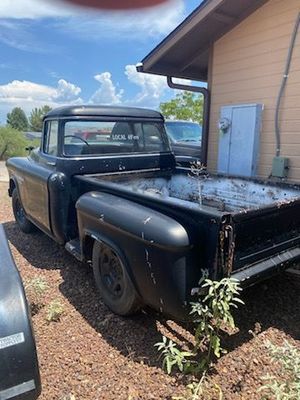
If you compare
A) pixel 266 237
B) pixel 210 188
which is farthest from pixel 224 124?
pixel 266 237

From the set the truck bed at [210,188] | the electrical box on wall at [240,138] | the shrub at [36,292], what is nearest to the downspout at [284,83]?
the electrical box on wall at [240,138]

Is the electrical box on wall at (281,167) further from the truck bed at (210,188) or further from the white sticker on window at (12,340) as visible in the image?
the white sticker on window at (12,340)

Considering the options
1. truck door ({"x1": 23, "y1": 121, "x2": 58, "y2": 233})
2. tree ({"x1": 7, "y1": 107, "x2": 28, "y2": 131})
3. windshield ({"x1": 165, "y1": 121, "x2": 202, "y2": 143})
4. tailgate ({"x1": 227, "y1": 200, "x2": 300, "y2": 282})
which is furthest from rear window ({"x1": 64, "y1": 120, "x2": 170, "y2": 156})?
tree ({"x1": 7, "y1": 107, "x2": 28, "y2": 131})

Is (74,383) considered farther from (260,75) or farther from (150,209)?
(260,75)

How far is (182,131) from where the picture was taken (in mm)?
9578

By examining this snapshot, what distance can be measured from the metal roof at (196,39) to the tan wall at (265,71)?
0.55ft

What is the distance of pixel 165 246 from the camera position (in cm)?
246

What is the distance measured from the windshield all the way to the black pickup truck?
427 centimetres

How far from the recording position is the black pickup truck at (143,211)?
8.13ft

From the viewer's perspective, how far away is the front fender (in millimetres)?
1790

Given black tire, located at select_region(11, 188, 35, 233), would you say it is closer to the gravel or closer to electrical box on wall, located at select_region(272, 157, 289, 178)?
the gravel

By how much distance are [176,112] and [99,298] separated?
60.9 ft

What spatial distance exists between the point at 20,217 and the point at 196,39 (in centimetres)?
437

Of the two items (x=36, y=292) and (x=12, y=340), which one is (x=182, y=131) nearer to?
(x=36, y=292)
